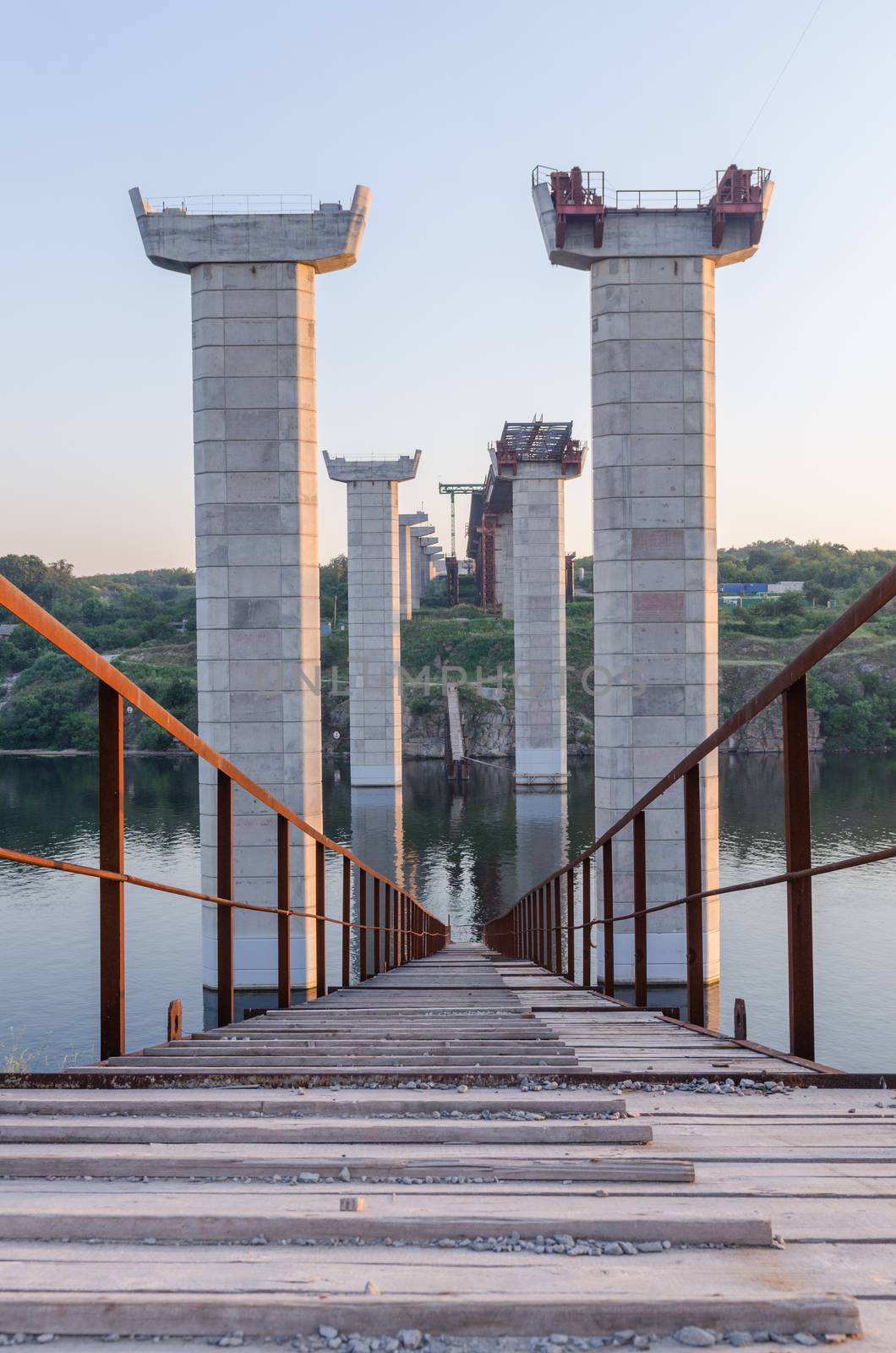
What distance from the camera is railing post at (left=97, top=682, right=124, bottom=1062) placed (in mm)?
3914

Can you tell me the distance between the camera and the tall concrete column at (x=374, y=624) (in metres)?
49.8

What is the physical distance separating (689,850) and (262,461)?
14.7 meters

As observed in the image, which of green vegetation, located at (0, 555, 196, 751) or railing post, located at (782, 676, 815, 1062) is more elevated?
green vegetation, located at (0, 555, 196, 751)

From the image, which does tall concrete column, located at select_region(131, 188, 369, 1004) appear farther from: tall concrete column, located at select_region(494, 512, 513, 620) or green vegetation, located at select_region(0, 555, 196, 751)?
tall concrete column, located at select_region(494, 512, 513, 620)

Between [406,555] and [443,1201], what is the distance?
8627 cm

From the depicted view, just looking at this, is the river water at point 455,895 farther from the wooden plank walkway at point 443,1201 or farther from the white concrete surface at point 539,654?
the wooden plank walkway at point 443,1201

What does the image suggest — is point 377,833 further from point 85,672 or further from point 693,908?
point 85,672

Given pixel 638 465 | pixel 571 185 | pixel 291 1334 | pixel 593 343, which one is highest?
pixel 571 185

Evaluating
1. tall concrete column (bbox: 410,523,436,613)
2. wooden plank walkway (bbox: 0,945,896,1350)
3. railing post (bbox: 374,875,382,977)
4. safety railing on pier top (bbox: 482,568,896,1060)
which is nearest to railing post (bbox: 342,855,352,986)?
railing post (bbox: 374,875,382,977)

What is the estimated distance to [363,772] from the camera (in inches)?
1975

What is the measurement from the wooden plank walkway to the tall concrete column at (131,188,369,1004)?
15.5 metres

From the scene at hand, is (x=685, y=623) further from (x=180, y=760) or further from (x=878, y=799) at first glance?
(x=180, y=760)

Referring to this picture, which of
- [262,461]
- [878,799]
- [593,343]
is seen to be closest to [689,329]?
[593,343]

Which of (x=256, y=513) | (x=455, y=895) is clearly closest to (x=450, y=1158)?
(x=256, y=513)
